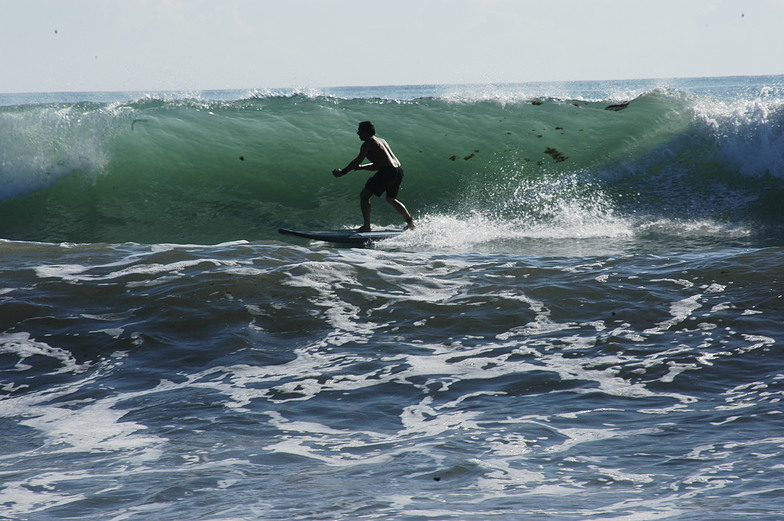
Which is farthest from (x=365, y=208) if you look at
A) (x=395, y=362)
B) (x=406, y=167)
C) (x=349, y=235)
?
(x=395, y=362)

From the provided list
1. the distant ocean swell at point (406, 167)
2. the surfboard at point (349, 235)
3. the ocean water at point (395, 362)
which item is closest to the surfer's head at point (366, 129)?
the surfboard at point (349, 235)

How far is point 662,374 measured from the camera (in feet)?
15.1

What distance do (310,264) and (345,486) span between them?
4.15 m

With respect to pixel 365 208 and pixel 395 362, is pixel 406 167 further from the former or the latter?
pixel 395 362

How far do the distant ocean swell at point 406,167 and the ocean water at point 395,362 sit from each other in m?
0.12

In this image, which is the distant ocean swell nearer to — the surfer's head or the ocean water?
the ocean water

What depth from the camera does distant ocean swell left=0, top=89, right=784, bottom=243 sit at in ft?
39.5

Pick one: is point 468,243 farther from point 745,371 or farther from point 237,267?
point 745,371

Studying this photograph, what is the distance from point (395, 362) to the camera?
16.2 ft

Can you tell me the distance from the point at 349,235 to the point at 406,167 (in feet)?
16.0

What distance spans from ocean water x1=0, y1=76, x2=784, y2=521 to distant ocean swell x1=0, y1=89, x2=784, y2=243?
0.12 m

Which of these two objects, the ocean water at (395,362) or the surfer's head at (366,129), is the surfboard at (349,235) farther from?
the surfer's head at (366,129)

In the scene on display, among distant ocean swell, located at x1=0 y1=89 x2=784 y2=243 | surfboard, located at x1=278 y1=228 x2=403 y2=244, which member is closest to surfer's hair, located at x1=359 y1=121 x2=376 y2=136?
surfboard, located at x1=278 y1=228 x2=403 y2=244

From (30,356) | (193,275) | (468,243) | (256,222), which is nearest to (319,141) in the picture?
(256,222)
